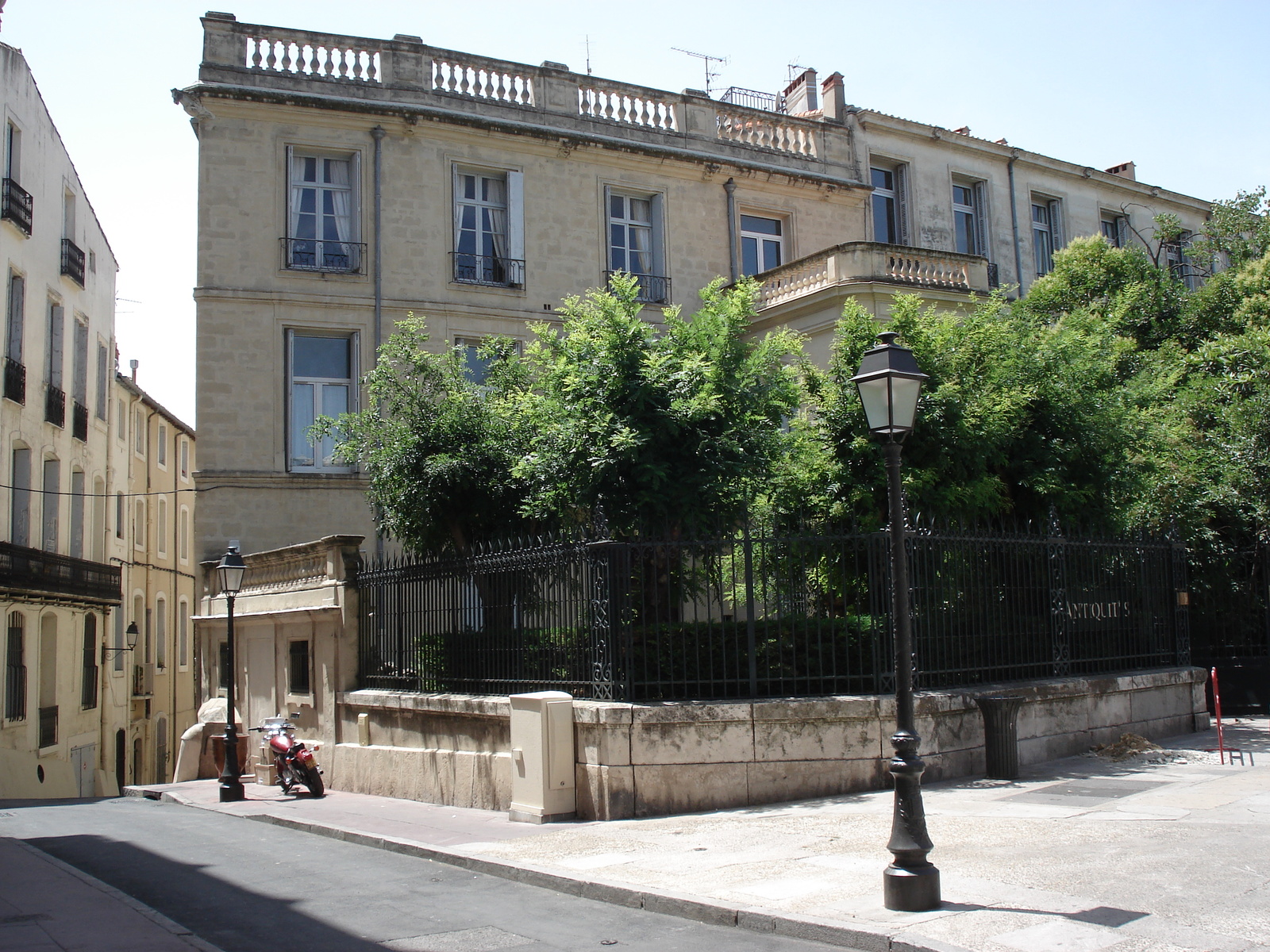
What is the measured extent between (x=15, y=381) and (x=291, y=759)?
1279 cm

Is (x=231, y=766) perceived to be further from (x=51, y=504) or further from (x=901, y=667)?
(x=51, y=504)

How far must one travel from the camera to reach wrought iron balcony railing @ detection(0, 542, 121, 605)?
21.7 m

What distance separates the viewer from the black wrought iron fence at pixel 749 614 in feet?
35.4

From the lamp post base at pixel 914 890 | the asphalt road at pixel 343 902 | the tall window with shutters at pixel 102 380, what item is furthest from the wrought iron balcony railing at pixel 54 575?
the lamp post base at pixel 914 890

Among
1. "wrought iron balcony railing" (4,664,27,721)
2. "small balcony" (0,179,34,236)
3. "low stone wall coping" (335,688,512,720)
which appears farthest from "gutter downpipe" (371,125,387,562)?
"wrought iron balcony railing" (4,664,27,721)

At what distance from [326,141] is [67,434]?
11.0 meters

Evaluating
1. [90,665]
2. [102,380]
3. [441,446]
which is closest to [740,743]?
[441,446]

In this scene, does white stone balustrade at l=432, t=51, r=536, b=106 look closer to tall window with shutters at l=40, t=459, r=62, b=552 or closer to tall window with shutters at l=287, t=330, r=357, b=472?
tall window with shutters at l=287, t=330, r=357, b=472

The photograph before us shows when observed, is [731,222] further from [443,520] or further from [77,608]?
[77,608]

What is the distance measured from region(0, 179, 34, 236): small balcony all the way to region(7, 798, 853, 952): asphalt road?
49.3ft

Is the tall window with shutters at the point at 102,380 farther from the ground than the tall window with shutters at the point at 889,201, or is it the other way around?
the tall window with shutters at the point at 889,201

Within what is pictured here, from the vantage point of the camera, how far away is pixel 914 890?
6.37m

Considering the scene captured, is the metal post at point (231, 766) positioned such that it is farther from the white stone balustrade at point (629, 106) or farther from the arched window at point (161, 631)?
the arched window at point (161, 631)

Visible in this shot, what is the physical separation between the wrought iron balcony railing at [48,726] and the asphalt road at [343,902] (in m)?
13.3
